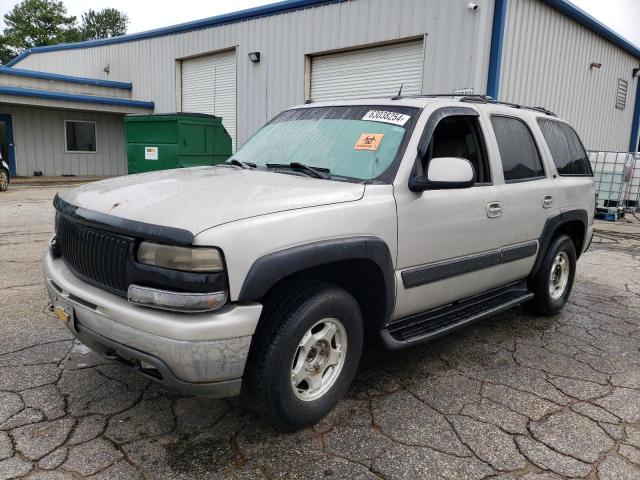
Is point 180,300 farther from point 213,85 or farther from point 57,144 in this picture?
Result: point 57,144

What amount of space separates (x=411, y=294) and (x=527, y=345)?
1583 millimetres

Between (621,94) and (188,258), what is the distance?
1773 cm

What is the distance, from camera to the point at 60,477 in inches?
92.1

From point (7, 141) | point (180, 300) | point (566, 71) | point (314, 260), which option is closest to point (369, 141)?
point (314, 260)

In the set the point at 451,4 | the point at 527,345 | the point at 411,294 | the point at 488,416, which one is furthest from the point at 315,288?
the point at 451,4

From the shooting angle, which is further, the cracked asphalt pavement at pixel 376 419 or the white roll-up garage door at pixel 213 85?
the white roll-up garage door at pixel 213 85

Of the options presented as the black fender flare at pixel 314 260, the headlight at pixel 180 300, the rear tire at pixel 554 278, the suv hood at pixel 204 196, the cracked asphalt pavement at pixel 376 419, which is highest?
the suv hood at pixel 204 196

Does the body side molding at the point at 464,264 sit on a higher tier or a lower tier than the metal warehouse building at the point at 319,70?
lower

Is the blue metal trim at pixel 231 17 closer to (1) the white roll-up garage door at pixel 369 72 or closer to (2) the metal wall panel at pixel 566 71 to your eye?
(1) the white roll-up garage door at pixel 369 72

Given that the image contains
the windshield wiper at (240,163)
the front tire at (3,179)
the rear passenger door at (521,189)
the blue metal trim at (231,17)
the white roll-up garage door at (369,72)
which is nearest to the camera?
the windshield wiper at (240,163)

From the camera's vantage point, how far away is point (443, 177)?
3059 mm

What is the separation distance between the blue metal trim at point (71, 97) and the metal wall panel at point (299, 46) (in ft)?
1.61

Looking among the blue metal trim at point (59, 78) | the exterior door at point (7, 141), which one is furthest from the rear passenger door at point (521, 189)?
the exterior door at point (7, 141)

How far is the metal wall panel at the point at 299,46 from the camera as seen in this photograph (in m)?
10.2
